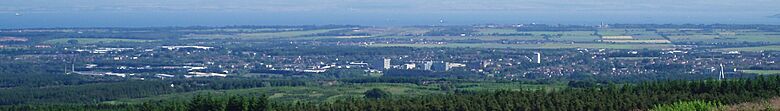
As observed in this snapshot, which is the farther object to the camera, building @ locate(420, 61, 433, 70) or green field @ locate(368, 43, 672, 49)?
green field @ locate(368, 43, 672, 49)

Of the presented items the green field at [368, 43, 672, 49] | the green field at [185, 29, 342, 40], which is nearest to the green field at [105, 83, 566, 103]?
the green field at [368, 43, 672, 49]

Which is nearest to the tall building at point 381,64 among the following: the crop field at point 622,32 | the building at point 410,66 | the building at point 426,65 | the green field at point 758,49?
the building at point 410,66

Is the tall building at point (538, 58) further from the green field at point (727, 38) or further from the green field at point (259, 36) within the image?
the green field at point (259, 36)

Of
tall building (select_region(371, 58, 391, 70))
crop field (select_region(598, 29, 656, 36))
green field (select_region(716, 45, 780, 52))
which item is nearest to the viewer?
tall building (select_region(371, 58, 391, 70))

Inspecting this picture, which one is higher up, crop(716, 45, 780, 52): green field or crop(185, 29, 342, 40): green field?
crop(185, 29, 342, 40): green field

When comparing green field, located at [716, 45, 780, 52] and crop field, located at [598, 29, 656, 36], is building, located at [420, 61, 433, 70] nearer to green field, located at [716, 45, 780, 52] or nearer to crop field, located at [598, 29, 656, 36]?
green field, located at [716, 45, 780, 52]

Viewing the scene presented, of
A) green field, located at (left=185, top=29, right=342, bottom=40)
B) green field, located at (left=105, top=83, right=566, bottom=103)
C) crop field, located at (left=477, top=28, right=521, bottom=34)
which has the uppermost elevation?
green field, located at (left=185, top=29, right=342, bottom=40)

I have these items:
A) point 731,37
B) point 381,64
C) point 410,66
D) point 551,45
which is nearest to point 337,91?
point 410,66
